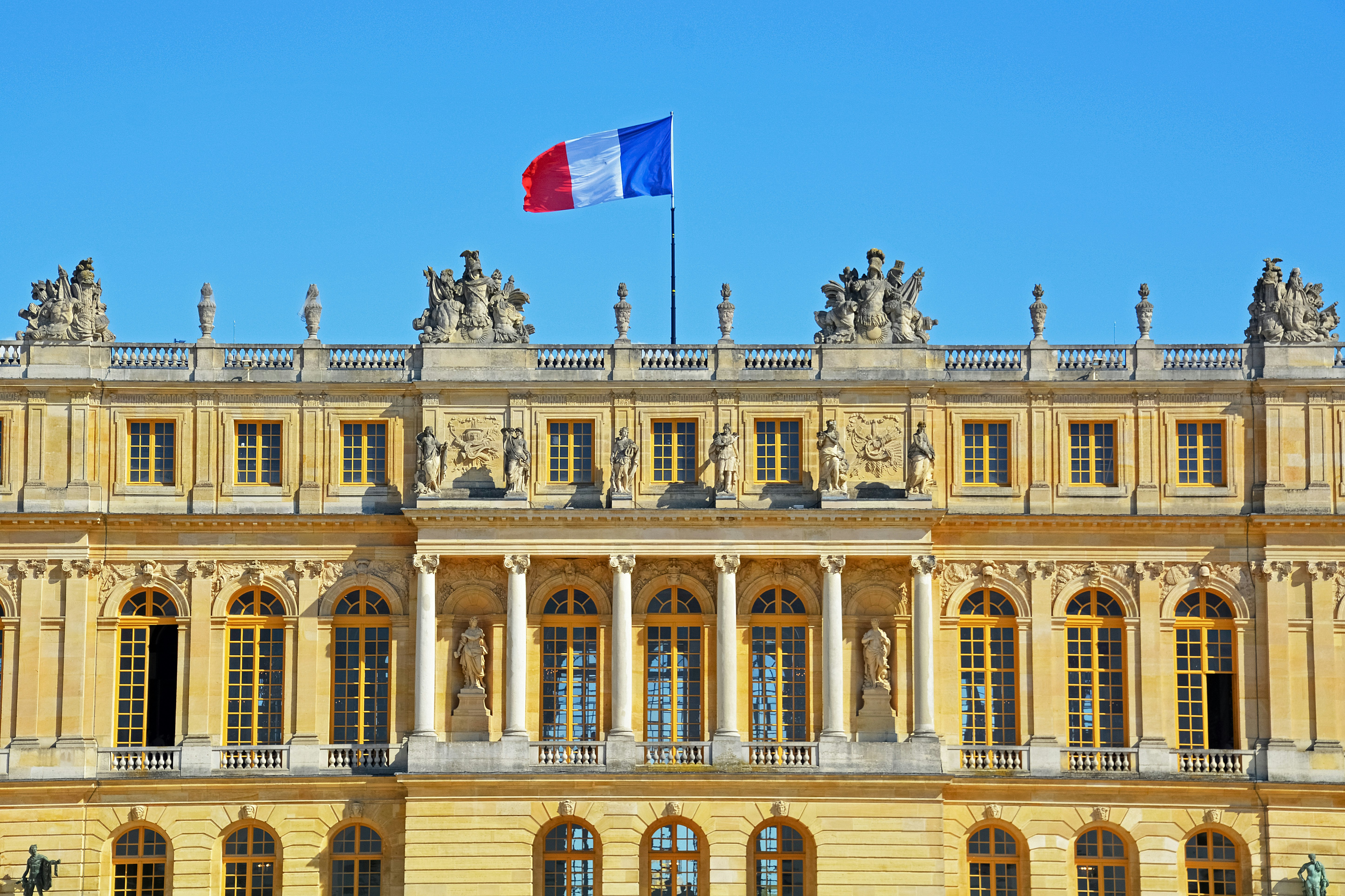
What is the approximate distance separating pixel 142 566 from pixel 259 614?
328cm

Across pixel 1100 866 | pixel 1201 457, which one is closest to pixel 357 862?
pixel 1100 866

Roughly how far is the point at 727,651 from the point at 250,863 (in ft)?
44.0

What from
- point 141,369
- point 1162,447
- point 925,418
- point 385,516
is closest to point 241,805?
point 385,516

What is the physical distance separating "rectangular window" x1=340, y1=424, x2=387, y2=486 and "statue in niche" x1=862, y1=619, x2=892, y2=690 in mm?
13555

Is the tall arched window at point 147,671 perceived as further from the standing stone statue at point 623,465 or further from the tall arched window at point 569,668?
the standing stone statue at point 623,465

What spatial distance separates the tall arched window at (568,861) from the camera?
51.3m

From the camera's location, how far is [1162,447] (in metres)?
53.2

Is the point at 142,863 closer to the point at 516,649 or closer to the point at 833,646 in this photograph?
the point at 516,649

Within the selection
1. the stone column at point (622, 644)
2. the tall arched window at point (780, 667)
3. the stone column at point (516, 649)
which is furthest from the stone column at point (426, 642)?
the tall arched window at point (780, 667)

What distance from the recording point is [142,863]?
51625 millimetres

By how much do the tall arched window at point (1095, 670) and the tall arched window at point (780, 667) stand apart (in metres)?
6.92

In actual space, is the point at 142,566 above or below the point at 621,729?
above

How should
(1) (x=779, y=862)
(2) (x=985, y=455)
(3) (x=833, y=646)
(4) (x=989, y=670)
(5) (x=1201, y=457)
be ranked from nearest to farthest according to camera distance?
(1) (x=779, y=862), (3) (x=833, y=646), (4) (x=989, y=670), (5) (x=1201, y=457), (2) (x=985, y=455)

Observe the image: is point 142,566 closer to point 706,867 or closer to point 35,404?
point 35,404
